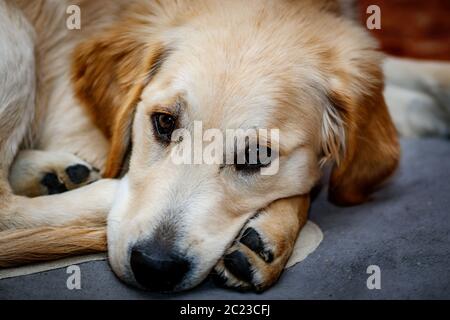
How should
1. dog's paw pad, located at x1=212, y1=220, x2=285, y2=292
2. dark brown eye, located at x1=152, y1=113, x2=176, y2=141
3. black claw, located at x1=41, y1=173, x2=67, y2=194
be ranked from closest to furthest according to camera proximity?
dog's paw pad, located at x1=212, y1=220, x2=285, y2=292 < dark brown eye, located at x1=152, y1=113, x2=176, y2=141 < black claw, located at x1=41, y1=173, x2=67, y2=194

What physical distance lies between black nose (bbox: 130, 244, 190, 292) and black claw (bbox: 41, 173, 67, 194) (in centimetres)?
56

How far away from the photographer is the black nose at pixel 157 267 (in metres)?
1.54

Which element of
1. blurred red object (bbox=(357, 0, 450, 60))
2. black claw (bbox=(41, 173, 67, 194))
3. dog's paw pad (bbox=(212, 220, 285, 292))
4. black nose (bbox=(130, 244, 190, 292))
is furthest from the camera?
blurred red object (bbox=(357, 0, 450, 60))

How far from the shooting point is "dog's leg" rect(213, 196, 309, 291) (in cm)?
165

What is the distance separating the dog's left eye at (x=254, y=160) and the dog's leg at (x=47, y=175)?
0.61 m

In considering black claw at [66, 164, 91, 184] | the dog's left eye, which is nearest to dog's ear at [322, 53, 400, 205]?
the dog's left eye

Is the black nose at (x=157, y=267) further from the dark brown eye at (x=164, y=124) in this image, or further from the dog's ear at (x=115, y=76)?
the dog's ear at (x=115, y=76)

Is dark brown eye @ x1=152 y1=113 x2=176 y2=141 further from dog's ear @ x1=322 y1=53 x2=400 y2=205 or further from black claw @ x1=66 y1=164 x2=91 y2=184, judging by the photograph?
dog's ear @ x1=322 y1=53 x2=400 y2=205

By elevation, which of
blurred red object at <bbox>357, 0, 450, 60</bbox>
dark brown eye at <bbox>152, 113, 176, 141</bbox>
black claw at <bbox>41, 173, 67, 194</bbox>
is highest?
dark brown eye at <bbox>152, 113, 176, 141</bbox>

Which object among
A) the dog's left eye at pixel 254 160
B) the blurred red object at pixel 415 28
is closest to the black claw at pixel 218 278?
the dog's left eye at pixel 254 160

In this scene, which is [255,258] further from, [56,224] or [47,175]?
[47,175]

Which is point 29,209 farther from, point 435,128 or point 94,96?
point 435,128

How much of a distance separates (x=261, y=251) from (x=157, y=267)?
324 millimetres

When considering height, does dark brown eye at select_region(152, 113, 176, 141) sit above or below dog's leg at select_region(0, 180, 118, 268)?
above
